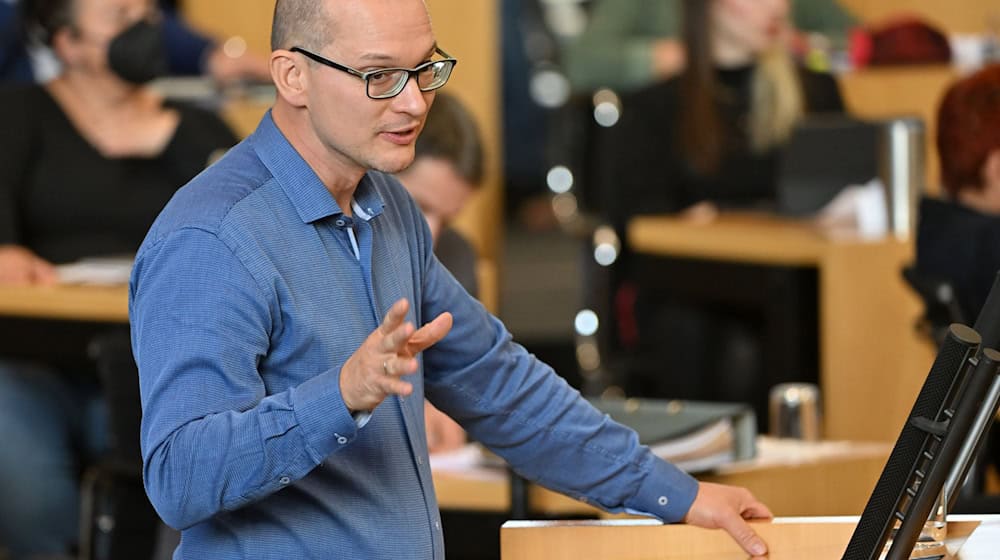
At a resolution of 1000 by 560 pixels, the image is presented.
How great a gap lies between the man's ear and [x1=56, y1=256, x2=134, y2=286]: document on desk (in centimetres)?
168

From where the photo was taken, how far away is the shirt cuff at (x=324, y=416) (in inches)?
56.4

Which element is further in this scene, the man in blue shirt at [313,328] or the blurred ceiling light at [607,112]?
the blurred ceiling light at [607,112]

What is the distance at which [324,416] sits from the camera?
1.43m

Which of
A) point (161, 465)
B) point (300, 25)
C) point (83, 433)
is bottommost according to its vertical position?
point (83, 433)

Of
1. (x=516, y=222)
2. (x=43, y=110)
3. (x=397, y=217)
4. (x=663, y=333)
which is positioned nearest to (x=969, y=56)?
(x=663, y=333)

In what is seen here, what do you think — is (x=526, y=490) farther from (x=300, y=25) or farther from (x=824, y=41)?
(x=824, y=41)

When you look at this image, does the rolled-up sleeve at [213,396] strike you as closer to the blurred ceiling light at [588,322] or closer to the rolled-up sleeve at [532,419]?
the rolled-up sleeve at [532,419]

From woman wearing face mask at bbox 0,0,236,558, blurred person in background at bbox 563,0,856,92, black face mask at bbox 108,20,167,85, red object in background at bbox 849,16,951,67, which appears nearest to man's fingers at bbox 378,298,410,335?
woman wearing face mask at bbox 0,0,236,558

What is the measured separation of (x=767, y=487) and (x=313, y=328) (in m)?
1.08

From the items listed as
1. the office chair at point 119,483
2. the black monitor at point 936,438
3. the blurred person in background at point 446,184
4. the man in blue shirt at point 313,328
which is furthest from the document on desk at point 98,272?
the black monitor at point 936,438

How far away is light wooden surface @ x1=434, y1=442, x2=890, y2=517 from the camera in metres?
2.46

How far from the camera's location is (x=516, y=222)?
8.49m

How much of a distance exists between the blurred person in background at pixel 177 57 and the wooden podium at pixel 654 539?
9.33 feet

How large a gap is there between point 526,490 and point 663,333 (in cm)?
205
